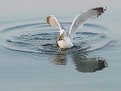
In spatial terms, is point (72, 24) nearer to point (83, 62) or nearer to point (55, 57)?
point (55, 57)

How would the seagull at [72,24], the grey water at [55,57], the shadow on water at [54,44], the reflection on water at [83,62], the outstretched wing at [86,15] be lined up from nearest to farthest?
1. the grey water at [55,57]
2. the reflection on water at [83,62]
3. the shadow on water at [54,44]
4. the seagull at [72,24]
5. the outstretched wing at [86,15]

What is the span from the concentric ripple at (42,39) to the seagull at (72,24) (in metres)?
0.18

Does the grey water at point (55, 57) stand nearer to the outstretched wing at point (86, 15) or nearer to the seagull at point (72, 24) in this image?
the seagull at point (72, 24)

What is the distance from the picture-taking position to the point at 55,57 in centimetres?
1279

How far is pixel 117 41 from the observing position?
1367 centimetres

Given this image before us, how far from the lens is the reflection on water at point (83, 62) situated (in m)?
11.9

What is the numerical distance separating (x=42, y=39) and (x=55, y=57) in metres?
1.66

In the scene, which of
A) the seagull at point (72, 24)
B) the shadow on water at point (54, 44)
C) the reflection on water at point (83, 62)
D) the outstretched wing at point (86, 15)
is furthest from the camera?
the outstretched wing at point (86, 15)

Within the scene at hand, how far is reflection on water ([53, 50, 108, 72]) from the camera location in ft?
39.1

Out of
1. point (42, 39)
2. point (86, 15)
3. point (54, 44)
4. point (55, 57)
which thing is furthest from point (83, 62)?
point (42, 39)

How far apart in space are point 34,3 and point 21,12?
1.03 metres

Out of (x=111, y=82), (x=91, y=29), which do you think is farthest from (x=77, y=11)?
(x=111, y=82)

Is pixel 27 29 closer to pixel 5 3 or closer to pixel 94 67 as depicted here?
pixel 5 3

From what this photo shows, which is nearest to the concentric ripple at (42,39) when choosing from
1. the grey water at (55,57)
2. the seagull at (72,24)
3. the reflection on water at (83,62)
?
the grey water at (55,57)
